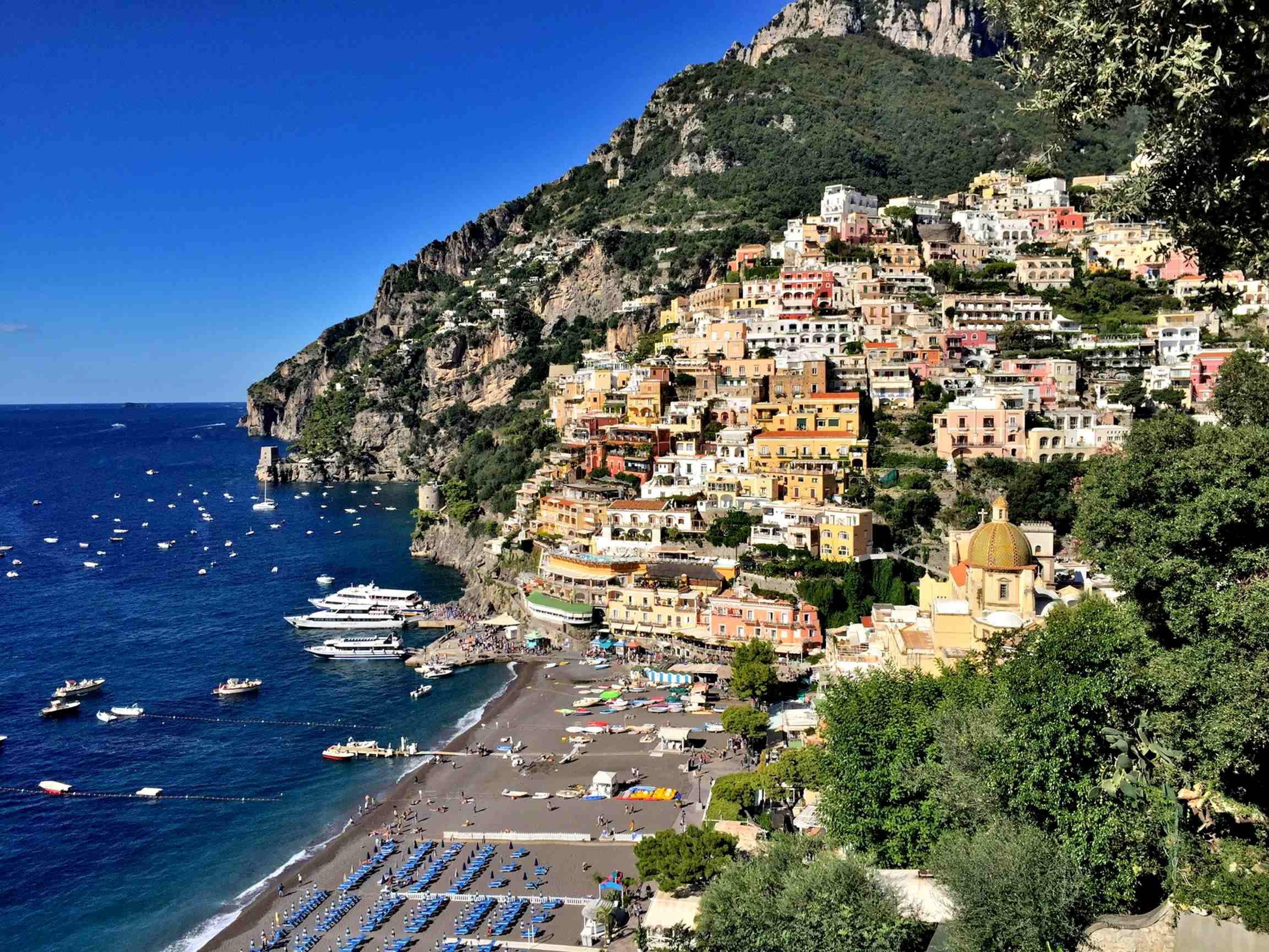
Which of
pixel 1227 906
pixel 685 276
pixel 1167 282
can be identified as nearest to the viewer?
pixel 1227 906

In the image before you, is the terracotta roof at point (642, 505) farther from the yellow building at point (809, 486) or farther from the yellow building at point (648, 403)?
the yellow building at point (648, 403)

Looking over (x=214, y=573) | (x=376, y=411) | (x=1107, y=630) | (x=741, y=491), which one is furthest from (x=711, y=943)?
(x=376, y=411)

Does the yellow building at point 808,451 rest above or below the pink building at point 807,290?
below

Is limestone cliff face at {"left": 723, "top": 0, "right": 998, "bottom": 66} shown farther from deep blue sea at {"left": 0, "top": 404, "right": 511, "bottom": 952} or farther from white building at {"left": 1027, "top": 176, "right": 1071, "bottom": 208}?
deep blue sea at {"left": 0, "top": 404, "right": 511, "bottom": 952}

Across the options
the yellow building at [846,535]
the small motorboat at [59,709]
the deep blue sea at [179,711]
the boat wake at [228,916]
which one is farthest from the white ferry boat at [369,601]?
the boat wake at [228,916]

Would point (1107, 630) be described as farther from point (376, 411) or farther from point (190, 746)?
point (376, 411)

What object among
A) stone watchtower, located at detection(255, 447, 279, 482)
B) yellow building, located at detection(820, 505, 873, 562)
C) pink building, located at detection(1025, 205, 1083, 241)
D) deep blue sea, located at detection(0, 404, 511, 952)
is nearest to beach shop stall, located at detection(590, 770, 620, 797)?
deep blue sea, located at detection(0, 404, 511, 952)

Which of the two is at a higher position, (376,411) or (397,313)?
(397,313)
